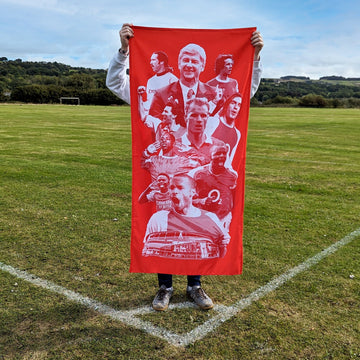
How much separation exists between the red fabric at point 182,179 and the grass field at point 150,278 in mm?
523

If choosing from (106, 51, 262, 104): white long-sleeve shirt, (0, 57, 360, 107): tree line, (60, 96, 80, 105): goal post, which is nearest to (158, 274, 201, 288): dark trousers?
(106, 51, 262, 104): white long-sleeve shirt

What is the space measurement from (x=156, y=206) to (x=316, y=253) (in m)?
2.53

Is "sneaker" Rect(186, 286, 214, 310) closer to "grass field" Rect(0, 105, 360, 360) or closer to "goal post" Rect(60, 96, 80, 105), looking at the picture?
"grass field" Rect(0, 105, 360, 360)

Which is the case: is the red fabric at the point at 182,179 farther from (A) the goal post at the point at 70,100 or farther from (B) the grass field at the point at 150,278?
(A) the goal post at the point at 70,100

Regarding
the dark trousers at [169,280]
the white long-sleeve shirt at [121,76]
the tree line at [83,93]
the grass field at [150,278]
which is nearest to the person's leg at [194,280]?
the dark trousers at [169,280]

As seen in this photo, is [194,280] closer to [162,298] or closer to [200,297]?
[200,297]

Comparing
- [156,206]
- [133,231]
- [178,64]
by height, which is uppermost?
[178,64]

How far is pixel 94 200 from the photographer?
7.11 meters

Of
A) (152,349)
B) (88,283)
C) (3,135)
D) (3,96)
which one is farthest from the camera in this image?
(3,96)

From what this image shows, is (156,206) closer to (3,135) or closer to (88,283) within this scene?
(88,283)

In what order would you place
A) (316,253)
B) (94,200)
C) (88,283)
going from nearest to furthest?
(88,283)
(316,253)
(94,200)

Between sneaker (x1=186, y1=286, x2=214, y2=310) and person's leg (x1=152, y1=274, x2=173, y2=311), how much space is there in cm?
21

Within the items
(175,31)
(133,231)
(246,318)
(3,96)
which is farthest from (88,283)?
(3,96)

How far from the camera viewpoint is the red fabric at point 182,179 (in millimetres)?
3447
